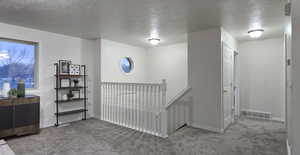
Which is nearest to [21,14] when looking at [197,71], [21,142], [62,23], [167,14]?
[62,23]

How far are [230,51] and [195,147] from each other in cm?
279

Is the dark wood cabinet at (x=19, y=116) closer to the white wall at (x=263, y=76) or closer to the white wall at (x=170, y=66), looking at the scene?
the white wall at (x=170, y=66)

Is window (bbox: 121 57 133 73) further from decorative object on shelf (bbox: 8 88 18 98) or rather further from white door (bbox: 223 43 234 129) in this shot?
white door (bbox: 223 43 234 129)

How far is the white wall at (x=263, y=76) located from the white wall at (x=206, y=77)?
2.05m

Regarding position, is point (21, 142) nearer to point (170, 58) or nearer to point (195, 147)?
point (195, 147)

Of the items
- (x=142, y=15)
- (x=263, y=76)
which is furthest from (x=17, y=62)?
(x=263, y=76)

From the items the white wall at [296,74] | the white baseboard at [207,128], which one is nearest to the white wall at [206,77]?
the white baseboard at [207,128]

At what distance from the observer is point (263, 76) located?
4.87 m

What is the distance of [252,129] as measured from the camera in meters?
3.81

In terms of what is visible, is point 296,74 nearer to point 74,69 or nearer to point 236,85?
point 236,85

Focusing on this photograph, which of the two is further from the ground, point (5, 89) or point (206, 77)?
point (206, 77)

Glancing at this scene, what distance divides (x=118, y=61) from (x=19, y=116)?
2.98 metres

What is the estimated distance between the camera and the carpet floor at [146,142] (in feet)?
8.81

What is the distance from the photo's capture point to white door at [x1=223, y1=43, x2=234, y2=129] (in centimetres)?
389
